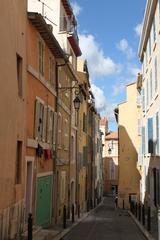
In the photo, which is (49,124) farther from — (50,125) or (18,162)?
(18,162)

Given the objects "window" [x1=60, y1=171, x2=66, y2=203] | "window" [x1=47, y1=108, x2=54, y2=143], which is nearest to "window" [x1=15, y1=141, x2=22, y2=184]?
"window" [x1=47, y1=108, x2=54, y2=143]

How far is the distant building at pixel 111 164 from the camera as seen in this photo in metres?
78.3

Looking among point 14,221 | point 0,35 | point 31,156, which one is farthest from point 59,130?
point 0,35

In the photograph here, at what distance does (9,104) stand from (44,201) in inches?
316

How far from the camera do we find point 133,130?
49.6 m

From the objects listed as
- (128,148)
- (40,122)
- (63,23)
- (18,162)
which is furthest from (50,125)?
(128,148)

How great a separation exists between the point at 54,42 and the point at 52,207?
7664 millimetres

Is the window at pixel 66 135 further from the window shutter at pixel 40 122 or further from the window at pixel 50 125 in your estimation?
the window shutter at pixel 40 122

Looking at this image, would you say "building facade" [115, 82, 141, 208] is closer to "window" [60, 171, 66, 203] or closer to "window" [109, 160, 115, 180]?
"window" [60, 171, 66, 203]

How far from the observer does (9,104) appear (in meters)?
12.4

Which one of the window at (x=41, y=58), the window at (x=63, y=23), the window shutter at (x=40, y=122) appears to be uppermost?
the window at (x=63, y=23)

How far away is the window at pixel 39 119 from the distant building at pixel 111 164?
5938 cm

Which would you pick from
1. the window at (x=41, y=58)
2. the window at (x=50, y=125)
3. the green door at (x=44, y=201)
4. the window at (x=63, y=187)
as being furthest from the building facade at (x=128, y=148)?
the window at (x=41, y=58)

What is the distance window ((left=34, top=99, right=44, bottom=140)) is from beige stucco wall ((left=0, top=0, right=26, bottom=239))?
2.80m
